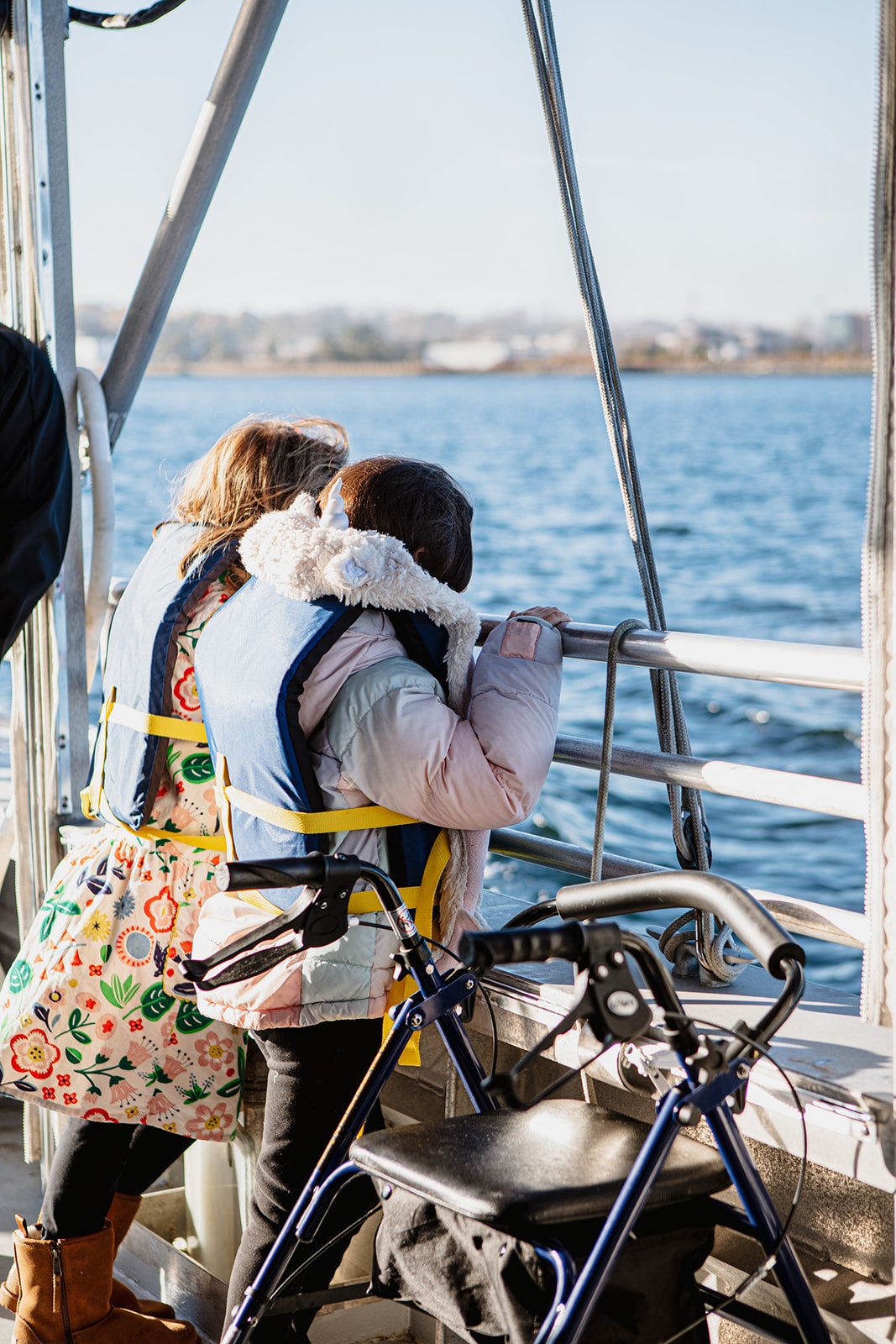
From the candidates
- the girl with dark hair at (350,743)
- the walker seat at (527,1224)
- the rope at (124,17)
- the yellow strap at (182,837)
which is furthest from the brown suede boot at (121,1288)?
the rope at (124,17)

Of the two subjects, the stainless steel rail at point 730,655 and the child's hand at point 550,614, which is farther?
the child's hand at point 550,614

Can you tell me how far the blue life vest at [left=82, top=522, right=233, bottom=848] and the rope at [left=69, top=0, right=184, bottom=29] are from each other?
126 centimetres

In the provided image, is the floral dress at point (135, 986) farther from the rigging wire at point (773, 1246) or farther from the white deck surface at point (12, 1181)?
the rigging wire at point (773, 1246)

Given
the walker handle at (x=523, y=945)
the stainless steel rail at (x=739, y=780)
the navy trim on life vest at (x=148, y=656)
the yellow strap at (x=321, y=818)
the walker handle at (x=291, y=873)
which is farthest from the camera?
the navy trim on life vest at (x=148, y=656)

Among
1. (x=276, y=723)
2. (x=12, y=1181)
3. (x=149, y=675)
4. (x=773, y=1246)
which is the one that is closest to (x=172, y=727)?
(x=149, y=675)

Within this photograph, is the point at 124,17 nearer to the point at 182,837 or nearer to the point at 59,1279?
the point at 182,837

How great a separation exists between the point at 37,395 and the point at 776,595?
3081cm

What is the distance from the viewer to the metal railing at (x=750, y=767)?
1599 mm

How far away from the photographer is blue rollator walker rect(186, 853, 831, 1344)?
1.17 m

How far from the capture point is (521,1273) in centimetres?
129

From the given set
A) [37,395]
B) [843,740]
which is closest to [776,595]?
[843,740]

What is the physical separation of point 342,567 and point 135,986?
783 mm

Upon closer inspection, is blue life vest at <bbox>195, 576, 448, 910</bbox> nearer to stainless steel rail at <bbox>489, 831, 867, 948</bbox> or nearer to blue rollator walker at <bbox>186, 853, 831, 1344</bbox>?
blue rollator walker at <bbox>186, 853, 831, 1344</bbox>

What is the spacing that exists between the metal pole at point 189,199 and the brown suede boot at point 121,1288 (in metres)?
1.49
